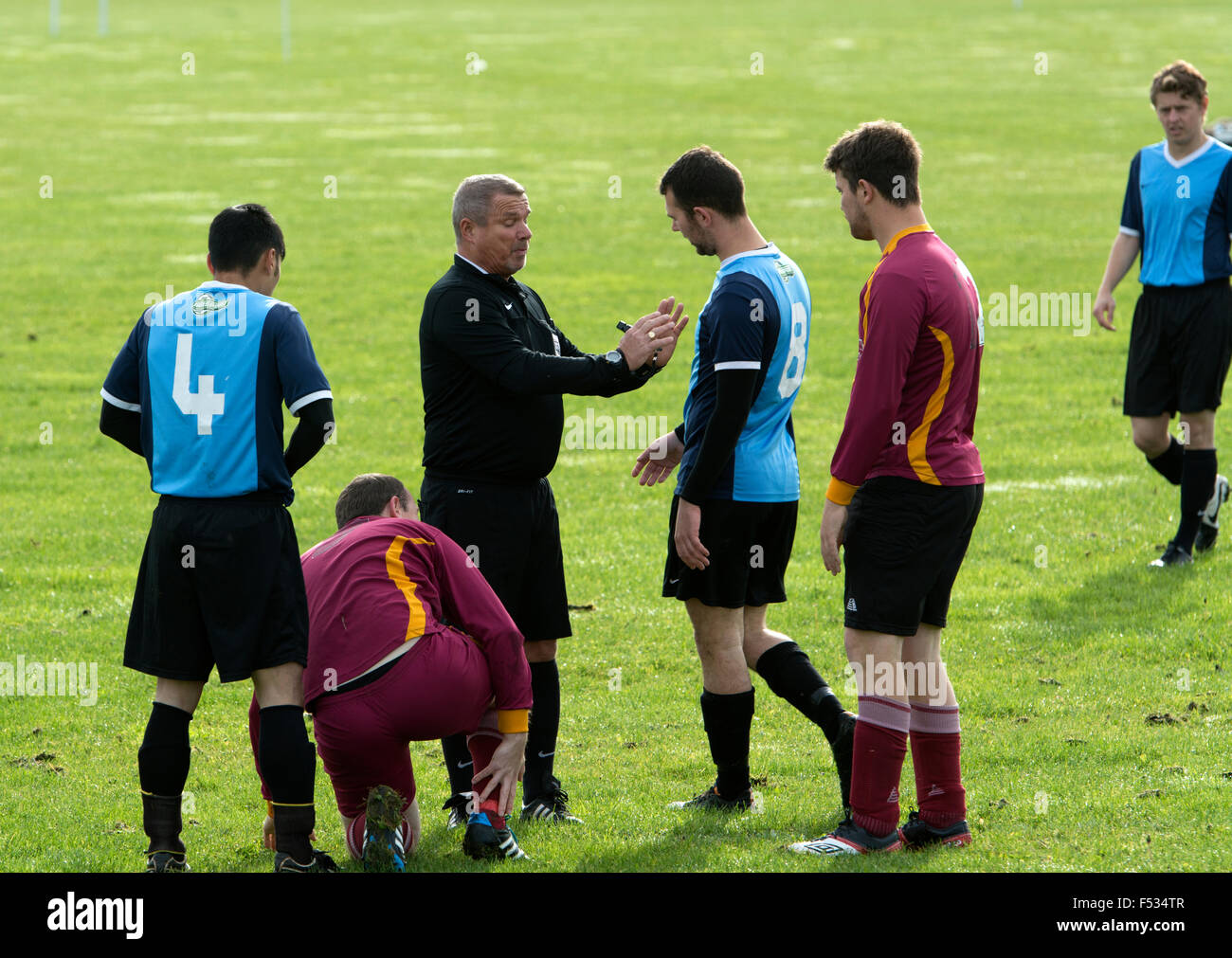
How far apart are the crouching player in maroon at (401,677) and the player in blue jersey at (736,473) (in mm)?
869

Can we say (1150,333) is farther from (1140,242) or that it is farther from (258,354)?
(258,354)

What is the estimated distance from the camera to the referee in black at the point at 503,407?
5.93m

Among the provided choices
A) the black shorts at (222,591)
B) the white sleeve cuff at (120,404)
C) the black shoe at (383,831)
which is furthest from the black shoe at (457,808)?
the white sleeve cuff at (120,404)

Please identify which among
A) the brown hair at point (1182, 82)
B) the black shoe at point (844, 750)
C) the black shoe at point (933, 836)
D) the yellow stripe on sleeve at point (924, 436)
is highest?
the brown hair at point (1182, 82)

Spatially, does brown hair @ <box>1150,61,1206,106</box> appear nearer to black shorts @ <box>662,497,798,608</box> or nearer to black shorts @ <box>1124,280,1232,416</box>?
black shorts @ <box>1124,280,1232,416</box>

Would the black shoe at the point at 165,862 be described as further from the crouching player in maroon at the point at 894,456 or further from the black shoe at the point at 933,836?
the black shoe at the point at 933,836

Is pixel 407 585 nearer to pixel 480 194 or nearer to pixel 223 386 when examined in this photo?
pixel 223 386

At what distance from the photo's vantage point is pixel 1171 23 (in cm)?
5147

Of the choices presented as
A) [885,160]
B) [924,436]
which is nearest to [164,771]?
[924,436]

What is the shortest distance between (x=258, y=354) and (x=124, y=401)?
598 mm

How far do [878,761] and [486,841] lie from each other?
1.44m

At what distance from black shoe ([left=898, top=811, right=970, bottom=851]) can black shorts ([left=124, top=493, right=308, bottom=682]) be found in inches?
90.7

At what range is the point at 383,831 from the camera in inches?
211

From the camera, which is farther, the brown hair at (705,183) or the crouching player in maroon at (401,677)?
the brown hair at (705,183)
